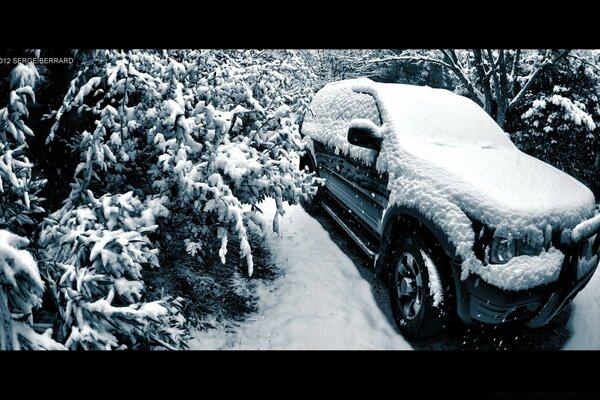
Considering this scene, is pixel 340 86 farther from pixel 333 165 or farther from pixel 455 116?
pixel 455 116

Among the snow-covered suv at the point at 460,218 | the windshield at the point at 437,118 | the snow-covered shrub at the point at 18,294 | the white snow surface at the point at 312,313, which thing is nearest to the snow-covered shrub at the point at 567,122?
the windshield at the point at 437,118

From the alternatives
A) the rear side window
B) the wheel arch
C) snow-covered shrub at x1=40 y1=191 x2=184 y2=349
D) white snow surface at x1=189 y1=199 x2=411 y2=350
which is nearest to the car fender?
the wheel arch

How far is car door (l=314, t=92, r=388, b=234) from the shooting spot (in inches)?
119

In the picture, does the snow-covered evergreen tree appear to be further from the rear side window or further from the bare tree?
the bare tree

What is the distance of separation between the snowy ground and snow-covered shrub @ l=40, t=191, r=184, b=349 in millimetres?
771

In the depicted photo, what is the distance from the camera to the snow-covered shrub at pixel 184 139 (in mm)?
2025

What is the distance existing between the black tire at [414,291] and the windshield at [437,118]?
3.25 feet

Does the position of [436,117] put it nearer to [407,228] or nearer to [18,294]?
[407,228]

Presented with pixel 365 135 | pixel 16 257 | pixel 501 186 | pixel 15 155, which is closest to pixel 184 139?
pixel 15 155

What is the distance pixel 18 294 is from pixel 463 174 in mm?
2527

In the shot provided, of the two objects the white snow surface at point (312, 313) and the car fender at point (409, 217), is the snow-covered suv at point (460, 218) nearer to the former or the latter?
the car fender at point (409, 217)

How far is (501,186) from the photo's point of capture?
2.13 metres
